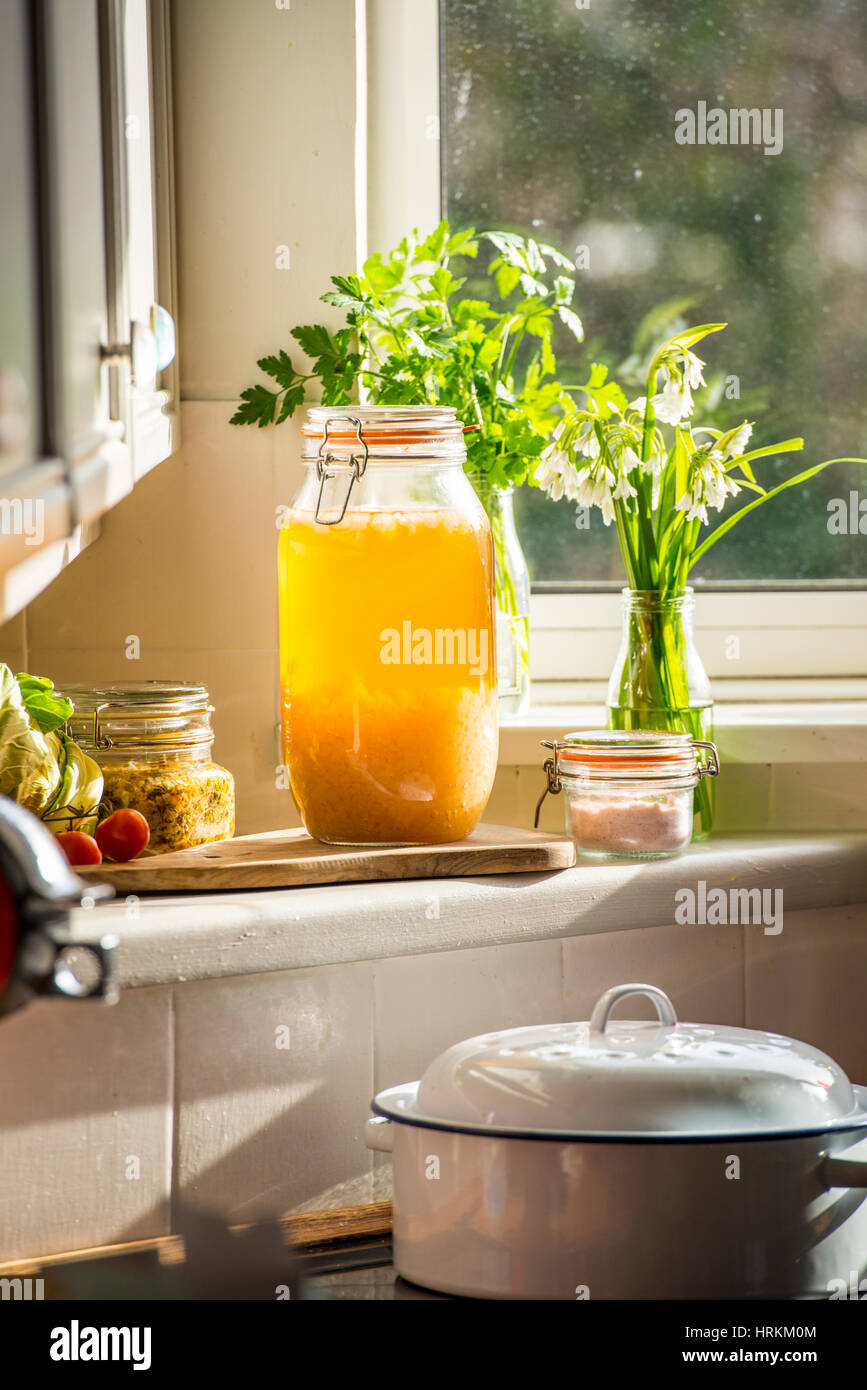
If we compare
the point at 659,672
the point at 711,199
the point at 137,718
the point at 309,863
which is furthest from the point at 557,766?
the point at 711,199

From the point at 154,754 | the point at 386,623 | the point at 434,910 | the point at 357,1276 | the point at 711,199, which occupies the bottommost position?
the point at 357,1276

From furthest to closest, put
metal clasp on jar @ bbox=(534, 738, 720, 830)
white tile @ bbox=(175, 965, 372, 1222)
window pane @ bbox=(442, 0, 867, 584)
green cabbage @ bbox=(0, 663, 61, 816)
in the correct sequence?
1. window pane @ bbox=(442, 0, 867, 584)
2. metal clasp on jar @ bbox=(534, 738, 720, 830)
3. white tile @ bbox=(175, 965, 372, 1222)
4. green cabbage @ bbox=(0, 663, 61, 816)

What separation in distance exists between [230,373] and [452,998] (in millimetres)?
586

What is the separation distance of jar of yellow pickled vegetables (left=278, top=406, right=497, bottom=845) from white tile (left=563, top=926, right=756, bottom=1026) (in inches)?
8.2

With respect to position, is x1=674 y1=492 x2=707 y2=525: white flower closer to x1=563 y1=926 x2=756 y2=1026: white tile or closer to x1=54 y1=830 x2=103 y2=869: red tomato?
x1=563 y1=926 x2=756 y2=1026: white tile

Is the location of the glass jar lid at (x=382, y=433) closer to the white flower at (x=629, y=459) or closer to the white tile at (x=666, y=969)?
the white flower at (x=629, y=459)

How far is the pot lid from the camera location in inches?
33.8

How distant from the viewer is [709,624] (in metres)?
1.54

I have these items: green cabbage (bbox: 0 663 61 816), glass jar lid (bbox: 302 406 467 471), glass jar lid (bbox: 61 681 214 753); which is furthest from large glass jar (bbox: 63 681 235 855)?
glass jar lid (bbox: 302 406 467 471)

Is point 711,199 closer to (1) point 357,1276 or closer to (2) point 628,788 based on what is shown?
(2) point 628,788

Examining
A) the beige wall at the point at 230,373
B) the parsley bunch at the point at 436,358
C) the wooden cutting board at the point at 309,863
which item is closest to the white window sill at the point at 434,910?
the wooden cutting board at the point at 309,863

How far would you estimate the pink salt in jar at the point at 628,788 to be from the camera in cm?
117
